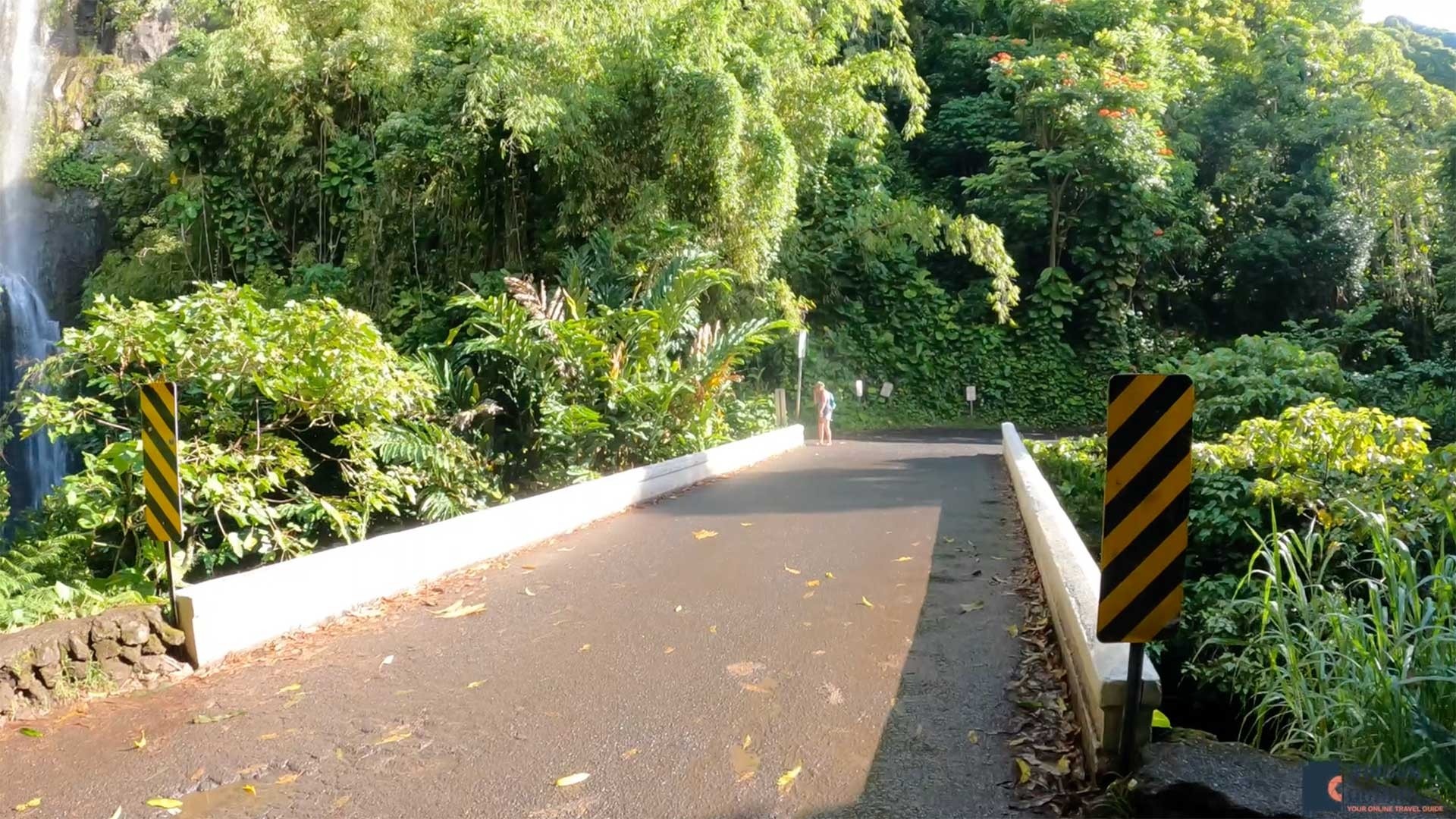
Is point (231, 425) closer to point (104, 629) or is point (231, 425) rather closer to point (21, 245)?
point (104, 629)

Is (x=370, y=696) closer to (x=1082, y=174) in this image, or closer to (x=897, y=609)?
(x=897, y=609)

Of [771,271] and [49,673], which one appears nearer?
[49,673]

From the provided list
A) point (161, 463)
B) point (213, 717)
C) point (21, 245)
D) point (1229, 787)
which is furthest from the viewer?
point (21, 245)

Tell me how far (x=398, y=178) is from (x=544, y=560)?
11119mm

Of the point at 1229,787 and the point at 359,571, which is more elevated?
the point at 1229,787

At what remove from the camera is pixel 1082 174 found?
29.3 m

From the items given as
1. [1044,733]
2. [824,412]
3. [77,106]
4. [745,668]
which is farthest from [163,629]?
[77,106]

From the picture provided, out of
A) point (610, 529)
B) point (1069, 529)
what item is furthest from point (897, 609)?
point (610, 529)

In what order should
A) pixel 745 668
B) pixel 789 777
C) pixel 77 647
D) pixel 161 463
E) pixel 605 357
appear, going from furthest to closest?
pixel 605 357 → pixel 161 463 → pixel 745 668 → pixel 77 647 → pixel 789 777

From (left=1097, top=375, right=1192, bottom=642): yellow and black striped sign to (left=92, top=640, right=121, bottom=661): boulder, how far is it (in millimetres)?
4838

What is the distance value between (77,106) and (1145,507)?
28288 millimetres

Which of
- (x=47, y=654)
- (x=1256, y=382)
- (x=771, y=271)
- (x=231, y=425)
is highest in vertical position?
(x=771, y=271)

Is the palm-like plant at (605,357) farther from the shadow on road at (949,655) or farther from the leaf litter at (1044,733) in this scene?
the leaf litter at (1044,733)

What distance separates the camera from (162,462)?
18.7ft
